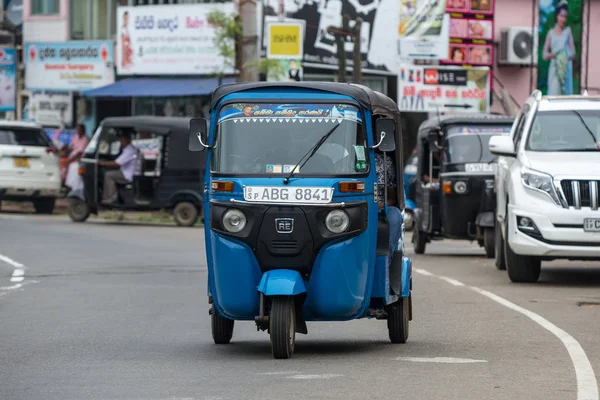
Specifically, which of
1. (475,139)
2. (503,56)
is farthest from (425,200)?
(503,56)

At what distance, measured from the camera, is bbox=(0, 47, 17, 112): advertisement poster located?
44.5 meters

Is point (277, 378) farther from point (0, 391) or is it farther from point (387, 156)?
point (387, 156)

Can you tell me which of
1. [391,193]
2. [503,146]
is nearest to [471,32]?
[503,146]

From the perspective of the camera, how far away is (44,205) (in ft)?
115

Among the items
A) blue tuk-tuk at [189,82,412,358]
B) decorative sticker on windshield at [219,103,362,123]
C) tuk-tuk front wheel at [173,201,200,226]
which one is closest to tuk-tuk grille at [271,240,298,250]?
blue tuk-tuk at [189,82,412,358]

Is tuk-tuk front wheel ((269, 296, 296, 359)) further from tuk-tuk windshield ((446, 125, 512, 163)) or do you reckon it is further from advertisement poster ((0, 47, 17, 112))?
advertisement poster ((0, 47, 17, 112))

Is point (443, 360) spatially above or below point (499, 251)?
above

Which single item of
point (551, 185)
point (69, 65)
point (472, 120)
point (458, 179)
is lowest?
point (458, 179)

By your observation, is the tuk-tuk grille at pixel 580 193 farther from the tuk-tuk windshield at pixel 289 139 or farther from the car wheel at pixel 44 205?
the car wheel at pixel 44 205

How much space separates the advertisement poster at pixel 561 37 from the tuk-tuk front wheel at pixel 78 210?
13.7 m

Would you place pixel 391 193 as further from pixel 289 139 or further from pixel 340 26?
pixel 340 26

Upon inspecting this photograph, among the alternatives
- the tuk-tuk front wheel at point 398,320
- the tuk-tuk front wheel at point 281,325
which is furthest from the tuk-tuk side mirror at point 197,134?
the tuk-tuk front wheel at point 398,320

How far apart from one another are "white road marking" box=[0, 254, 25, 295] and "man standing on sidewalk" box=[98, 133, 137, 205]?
807cm

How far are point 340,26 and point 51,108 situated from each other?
9783 millimetres
